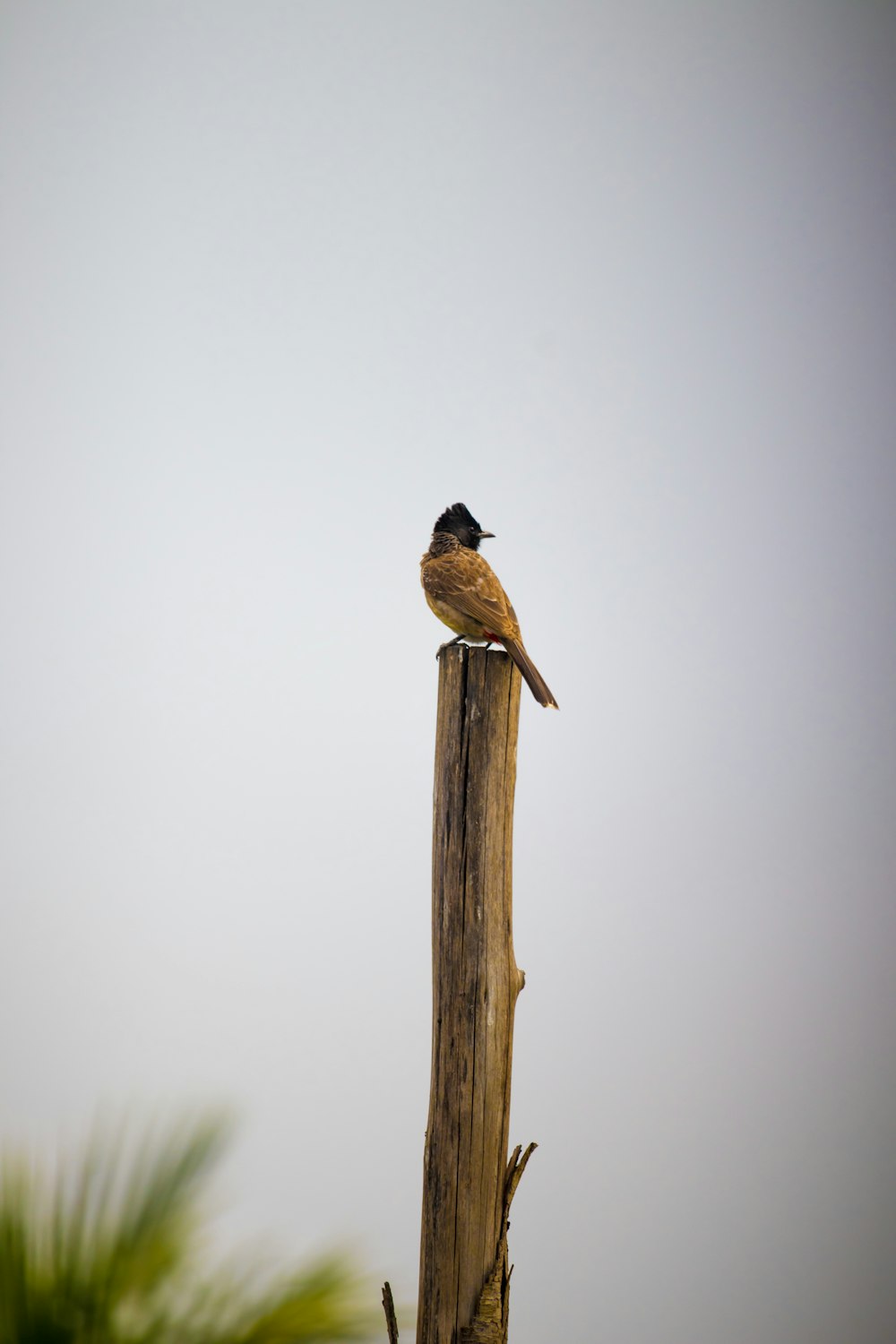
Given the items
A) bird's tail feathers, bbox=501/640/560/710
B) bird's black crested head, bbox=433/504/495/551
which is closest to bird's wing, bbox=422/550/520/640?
bird's tail feathers, bbox=501/640/560/710

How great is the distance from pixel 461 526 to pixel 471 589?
487 millimetres

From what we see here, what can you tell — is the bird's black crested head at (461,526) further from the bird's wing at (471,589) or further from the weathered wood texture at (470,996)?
the weathered wood texture at (470,996)

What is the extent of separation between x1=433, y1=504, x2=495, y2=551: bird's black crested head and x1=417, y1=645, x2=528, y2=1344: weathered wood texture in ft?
2.45

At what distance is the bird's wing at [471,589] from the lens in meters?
2.25

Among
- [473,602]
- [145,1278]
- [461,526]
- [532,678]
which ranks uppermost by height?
[461,526]

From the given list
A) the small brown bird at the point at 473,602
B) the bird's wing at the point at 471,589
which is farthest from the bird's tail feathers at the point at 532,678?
the bird's wing at the point at 471,589

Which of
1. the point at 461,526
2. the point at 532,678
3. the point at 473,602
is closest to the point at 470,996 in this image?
the point at 532,678

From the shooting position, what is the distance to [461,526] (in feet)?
9.07

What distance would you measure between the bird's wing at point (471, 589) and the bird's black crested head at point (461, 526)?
8.7 inches

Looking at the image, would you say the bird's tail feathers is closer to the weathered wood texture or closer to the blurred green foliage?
the weathered wood texture

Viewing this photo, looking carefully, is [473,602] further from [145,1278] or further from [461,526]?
[145,1278]

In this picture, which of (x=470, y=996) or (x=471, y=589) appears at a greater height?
(x=471, y=589)

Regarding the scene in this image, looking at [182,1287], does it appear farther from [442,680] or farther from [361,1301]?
[442,680]

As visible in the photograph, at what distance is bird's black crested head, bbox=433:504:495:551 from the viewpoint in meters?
2.75
